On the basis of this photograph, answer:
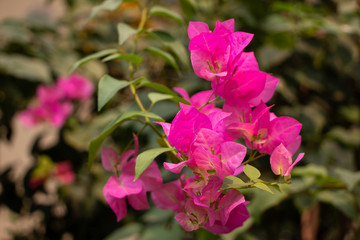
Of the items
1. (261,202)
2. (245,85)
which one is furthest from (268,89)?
(261,202)

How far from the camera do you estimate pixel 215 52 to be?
8.9 inches

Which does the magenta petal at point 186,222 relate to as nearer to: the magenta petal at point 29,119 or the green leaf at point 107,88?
the green leaf at point 107,88

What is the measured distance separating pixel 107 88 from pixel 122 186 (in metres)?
0.07

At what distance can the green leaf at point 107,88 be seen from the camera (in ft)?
0.84

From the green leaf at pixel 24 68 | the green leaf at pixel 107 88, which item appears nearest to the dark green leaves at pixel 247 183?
the green leaf at pixel 107 88

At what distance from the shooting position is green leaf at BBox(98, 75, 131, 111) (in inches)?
10.0

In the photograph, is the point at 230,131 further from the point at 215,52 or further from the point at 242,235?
the point at 242,235

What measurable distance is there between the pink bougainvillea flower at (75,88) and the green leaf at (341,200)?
74 cm

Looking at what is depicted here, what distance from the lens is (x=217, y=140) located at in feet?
0.66

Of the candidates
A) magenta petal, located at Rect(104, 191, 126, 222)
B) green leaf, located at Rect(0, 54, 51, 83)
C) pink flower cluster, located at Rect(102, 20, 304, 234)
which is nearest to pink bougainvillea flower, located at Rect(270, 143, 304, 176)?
pink flower cluster, located at Rect(102, 20, 304, 234)

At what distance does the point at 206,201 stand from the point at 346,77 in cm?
68

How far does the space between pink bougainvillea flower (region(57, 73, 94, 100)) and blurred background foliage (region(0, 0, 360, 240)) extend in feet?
0.28

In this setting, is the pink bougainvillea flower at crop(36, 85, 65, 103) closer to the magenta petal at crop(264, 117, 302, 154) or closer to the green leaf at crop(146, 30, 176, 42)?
the green leaf at crop(146, 30, 176, 42)

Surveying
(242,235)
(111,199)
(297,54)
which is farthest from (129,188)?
(297,54)
